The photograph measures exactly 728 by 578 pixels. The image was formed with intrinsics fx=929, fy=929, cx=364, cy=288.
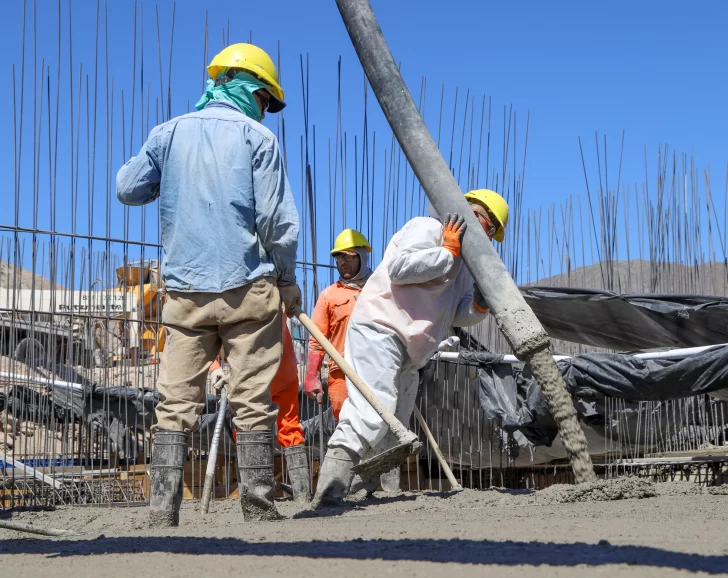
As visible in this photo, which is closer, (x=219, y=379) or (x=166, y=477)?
(x=166, y=477)

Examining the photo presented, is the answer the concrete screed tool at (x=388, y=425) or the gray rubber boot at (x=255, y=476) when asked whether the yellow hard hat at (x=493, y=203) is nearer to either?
the concrete screed tool at (x=388, y=425)

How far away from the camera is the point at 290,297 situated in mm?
3584

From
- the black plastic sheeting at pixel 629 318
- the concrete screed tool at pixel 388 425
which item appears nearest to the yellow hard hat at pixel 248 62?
the concrete screed tool at pixel 388 425

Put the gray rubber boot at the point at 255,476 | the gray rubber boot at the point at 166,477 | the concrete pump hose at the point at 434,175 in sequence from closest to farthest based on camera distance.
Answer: the gray rubber boot at the point at 166,477, the gray rubber boot at the point at 255,476, the concrete pump hose at the point at 434,175

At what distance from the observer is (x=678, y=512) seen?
292cm

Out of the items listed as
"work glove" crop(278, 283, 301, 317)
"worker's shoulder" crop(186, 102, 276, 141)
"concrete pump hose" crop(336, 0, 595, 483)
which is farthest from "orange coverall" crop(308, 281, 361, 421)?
"worker's shoulder" crop(186, 102, 276, 141)

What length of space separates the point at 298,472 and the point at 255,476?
1044mm

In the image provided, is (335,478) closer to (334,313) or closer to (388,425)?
(388,425)

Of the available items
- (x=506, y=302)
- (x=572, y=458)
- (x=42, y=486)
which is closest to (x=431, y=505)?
(x=572, y=458)

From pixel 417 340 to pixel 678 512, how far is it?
5.20 feet

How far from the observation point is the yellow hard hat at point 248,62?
3680 millimetres

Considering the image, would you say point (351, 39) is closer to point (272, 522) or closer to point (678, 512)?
point (272, 522)

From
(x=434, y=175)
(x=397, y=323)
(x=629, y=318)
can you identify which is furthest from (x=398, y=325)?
(x=629, y=318)

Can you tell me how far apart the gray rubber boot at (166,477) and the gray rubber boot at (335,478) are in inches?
36.3
